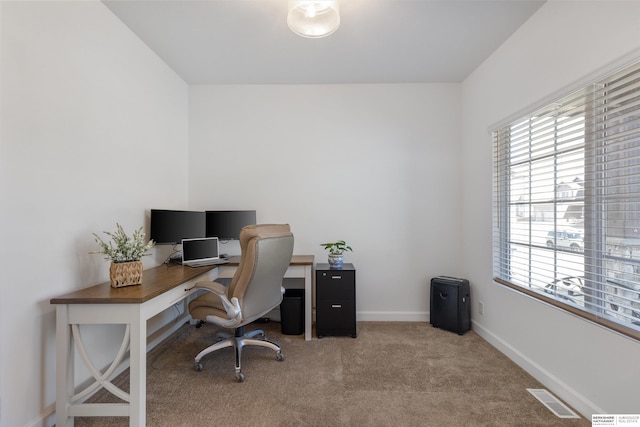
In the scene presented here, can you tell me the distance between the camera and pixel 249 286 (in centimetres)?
210

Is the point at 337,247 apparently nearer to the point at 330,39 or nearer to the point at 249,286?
the point at 249,286

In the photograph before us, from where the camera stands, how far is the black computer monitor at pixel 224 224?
312 cm

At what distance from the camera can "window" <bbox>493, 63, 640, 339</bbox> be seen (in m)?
1.52

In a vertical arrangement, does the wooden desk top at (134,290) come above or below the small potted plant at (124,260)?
below

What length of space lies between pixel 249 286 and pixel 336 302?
3.71 ft

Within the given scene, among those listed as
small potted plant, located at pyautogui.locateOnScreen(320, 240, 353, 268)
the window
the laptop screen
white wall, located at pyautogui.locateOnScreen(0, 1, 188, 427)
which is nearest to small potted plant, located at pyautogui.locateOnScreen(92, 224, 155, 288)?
white wall, located at pyautogui.locateOnScreen(0, 1, 188, 427)

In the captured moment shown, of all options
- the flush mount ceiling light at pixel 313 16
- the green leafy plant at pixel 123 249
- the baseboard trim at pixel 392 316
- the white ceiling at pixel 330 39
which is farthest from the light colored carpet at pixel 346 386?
the white ceiling at pixel 330 39

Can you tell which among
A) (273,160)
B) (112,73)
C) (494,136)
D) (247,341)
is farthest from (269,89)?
(247,341)

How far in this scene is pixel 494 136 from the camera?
2.68m

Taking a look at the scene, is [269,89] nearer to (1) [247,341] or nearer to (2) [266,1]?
(2) [266,1]

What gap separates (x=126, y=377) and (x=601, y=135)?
3788mm

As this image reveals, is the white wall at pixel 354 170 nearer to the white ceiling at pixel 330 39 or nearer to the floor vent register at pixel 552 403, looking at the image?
the white ceiling at pixel 330 39

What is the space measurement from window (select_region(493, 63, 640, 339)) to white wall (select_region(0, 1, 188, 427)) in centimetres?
336

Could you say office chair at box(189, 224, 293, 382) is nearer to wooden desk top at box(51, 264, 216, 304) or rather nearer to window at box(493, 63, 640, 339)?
wooden desk top at box(51, 264, 216, 304)
